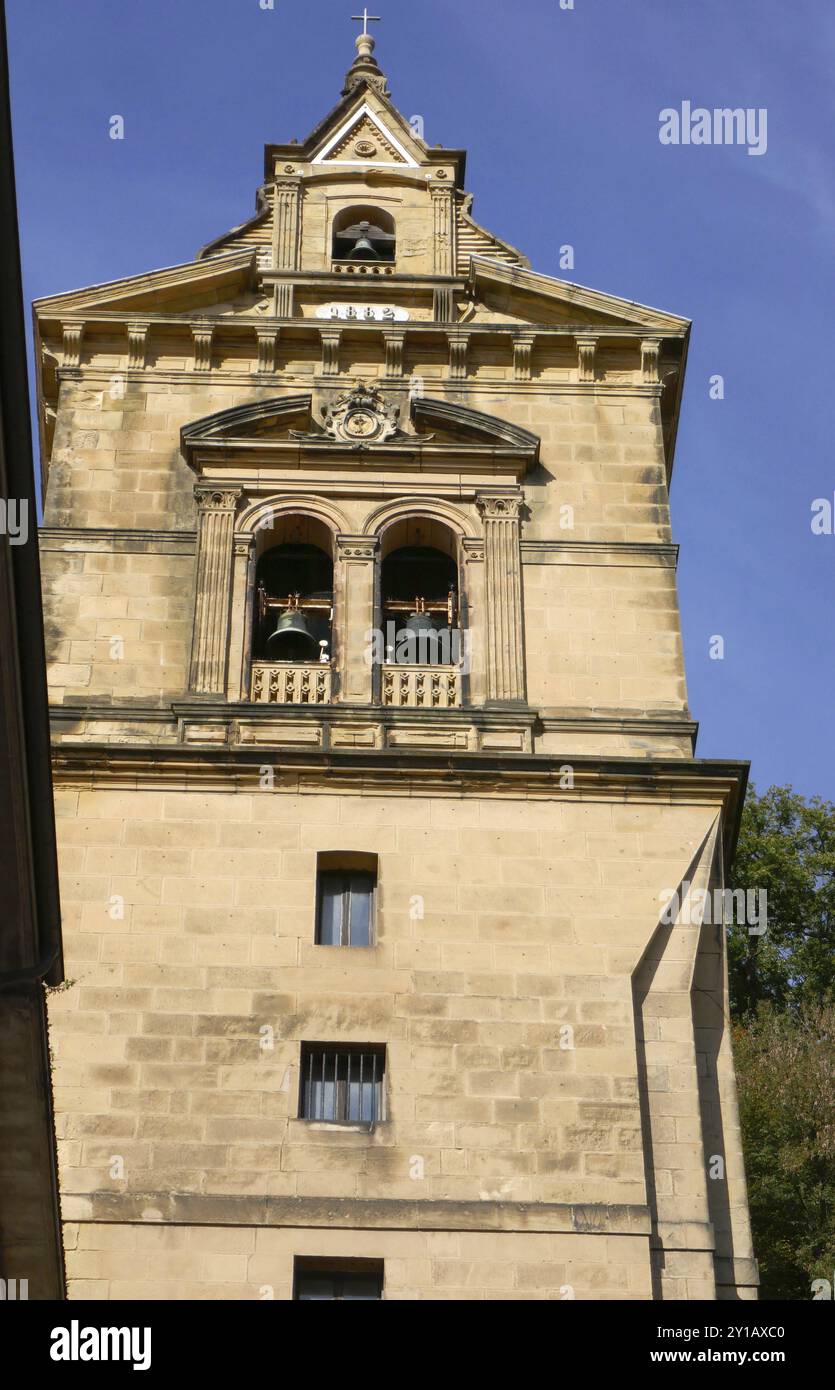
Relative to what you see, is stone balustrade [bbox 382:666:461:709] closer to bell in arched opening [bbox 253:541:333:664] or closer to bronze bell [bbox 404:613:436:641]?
bronze bell [bbox 404:613:436:641]

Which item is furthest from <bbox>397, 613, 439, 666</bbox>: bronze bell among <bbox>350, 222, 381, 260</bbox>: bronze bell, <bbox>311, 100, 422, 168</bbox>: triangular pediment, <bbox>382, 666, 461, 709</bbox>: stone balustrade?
<bbox>311, 100, 422, 168</bbox>: triangular pediment

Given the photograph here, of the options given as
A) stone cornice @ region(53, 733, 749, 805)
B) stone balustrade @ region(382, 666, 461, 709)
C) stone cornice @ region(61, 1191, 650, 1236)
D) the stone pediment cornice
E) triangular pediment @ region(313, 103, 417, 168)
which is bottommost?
stone cornice @ region(61, 1191, 650, 1236)

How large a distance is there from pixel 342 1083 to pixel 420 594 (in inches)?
302

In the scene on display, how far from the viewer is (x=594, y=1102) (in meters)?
23.1

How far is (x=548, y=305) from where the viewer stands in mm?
31125

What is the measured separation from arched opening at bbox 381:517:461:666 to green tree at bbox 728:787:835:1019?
17726 millimetres

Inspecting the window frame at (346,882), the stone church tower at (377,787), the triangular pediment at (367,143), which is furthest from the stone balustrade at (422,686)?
the triangular pediment at (367,143)

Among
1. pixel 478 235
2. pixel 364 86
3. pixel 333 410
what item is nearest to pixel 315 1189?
pixel 333 410

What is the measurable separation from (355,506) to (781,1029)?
1636 centimetres

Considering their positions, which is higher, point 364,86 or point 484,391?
point 364,86

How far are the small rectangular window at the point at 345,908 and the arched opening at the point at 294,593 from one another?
320 cm

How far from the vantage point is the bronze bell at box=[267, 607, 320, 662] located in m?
27.6
